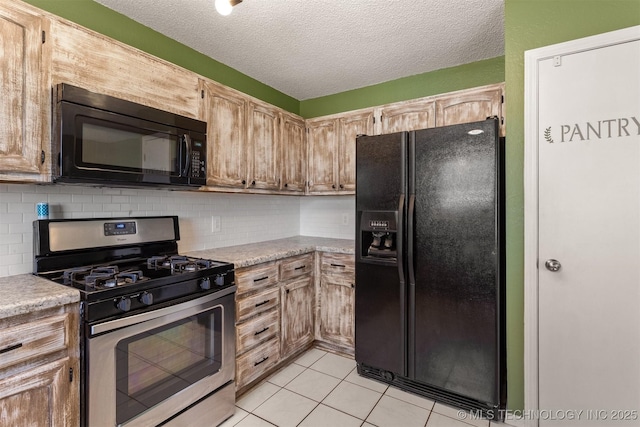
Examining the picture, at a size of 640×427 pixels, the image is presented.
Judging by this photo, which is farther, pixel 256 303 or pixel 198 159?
pixel 256 303

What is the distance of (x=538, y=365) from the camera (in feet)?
5.86

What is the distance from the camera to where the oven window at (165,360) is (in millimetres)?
1479

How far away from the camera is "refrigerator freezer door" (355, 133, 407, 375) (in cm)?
220

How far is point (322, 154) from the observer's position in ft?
10.5

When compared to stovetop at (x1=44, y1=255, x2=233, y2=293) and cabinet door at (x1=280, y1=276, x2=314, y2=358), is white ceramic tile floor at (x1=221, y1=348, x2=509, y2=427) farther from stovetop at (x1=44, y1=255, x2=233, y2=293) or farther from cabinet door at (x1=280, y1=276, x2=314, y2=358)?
stovetop at (x1=44, y1=255, x2=233, y2=293)

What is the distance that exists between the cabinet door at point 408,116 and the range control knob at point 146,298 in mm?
2251

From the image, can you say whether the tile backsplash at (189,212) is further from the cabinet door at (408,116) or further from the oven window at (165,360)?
the cabinet door at (408,116)

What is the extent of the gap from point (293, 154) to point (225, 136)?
87 centimetres

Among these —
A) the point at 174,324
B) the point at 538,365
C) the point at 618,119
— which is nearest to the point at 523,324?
the point at 538,365

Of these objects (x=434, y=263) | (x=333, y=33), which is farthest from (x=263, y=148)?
(x=434, y=263)

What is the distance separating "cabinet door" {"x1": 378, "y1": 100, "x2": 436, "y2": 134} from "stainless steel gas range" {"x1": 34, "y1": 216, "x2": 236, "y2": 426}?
73.7 inches

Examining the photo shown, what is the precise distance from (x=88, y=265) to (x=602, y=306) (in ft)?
9.28

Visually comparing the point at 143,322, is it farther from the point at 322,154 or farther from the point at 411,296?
the point at 322,154

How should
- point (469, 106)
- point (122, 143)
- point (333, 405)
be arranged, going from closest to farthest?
1. point (122, 143)
2. point (333, 405)
3. point (469, 106)
